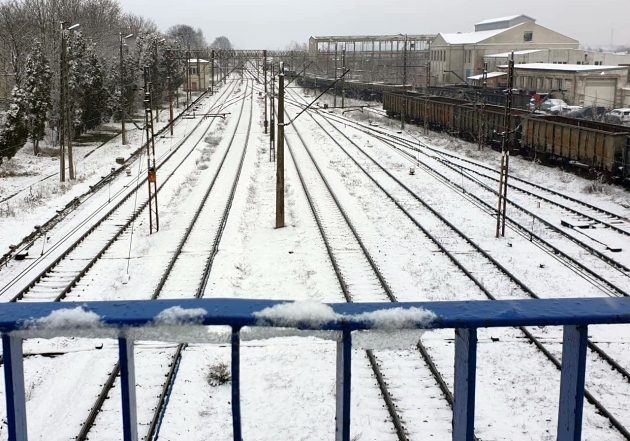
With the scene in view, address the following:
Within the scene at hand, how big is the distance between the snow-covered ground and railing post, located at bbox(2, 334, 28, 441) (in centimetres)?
546

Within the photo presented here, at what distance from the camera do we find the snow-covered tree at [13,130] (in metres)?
29.2

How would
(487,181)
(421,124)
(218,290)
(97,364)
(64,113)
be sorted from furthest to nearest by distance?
1. (421,124)
2. (64,113)
3. (487,181)
4. (218,290)
5. (97,364)

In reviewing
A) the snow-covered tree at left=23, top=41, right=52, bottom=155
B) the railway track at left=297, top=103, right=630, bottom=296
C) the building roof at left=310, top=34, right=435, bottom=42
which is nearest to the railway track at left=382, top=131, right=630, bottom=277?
the railway track at left=297, top=103, right=630, bottom=296

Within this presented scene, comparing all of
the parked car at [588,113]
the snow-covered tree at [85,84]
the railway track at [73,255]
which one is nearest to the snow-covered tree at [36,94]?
the snow-covered tree at [85,84]

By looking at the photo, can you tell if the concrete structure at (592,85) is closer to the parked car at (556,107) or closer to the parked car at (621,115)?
the parked car at (556,107)

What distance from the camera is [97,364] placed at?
9.11 meters

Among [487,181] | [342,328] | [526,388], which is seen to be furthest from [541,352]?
[487,181]

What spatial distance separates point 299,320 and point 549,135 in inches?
1098

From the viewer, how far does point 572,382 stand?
217cm

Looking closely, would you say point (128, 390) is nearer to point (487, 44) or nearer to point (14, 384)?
point (14, 384)

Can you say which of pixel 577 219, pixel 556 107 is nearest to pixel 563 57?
pixel 556 107

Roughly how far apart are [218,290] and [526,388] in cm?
613

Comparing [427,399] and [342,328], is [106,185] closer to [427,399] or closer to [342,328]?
[427,399]

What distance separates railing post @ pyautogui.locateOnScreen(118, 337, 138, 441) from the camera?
2.09m
